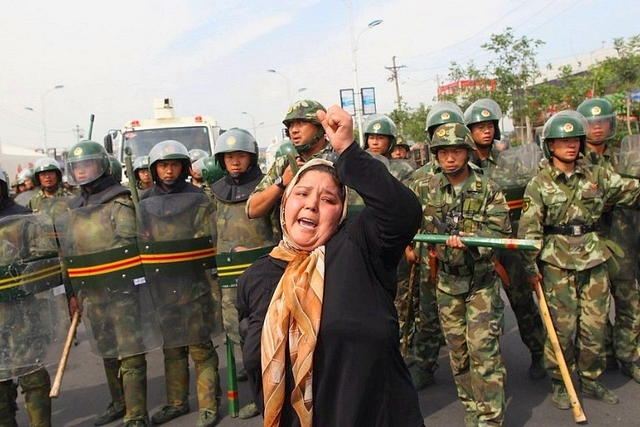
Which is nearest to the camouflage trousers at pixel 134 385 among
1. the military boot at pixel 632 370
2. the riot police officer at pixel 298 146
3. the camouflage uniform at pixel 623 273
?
the riot police officer at pixel 298 146

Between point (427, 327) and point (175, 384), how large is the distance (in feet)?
6.68

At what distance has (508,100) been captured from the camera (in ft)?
57.2

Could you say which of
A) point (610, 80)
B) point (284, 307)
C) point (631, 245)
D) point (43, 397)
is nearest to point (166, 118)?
point (43, 397)

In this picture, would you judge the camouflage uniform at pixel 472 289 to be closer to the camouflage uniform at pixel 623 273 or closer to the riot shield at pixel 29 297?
the camouflage uniform at pixel 623 273

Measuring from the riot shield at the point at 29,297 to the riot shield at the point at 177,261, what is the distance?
2.24 ft

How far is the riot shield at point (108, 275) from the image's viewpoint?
4.04 meters

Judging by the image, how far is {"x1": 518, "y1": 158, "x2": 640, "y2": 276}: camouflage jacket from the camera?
4082mm

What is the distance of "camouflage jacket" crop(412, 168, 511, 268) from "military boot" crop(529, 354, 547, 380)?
4.81 feet

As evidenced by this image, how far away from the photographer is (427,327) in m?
4.65

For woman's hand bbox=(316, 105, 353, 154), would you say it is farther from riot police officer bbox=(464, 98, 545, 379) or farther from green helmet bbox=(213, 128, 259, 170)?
riot police officer bbox=(464, 98, 545, 379)

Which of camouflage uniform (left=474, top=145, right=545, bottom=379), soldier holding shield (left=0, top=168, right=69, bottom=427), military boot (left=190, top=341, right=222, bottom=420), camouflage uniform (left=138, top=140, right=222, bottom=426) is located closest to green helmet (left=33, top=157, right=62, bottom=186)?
soldier holding shield (left=0, top=168, right=69, bottom=427)

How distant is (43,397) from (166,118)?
28.6 feet

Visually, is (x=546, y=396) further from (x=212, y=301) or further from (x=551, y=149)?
(x=212, y=301)

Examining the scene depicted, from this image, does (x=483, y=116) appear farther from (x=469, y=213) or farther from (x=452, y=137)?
(x=469, y=213)
